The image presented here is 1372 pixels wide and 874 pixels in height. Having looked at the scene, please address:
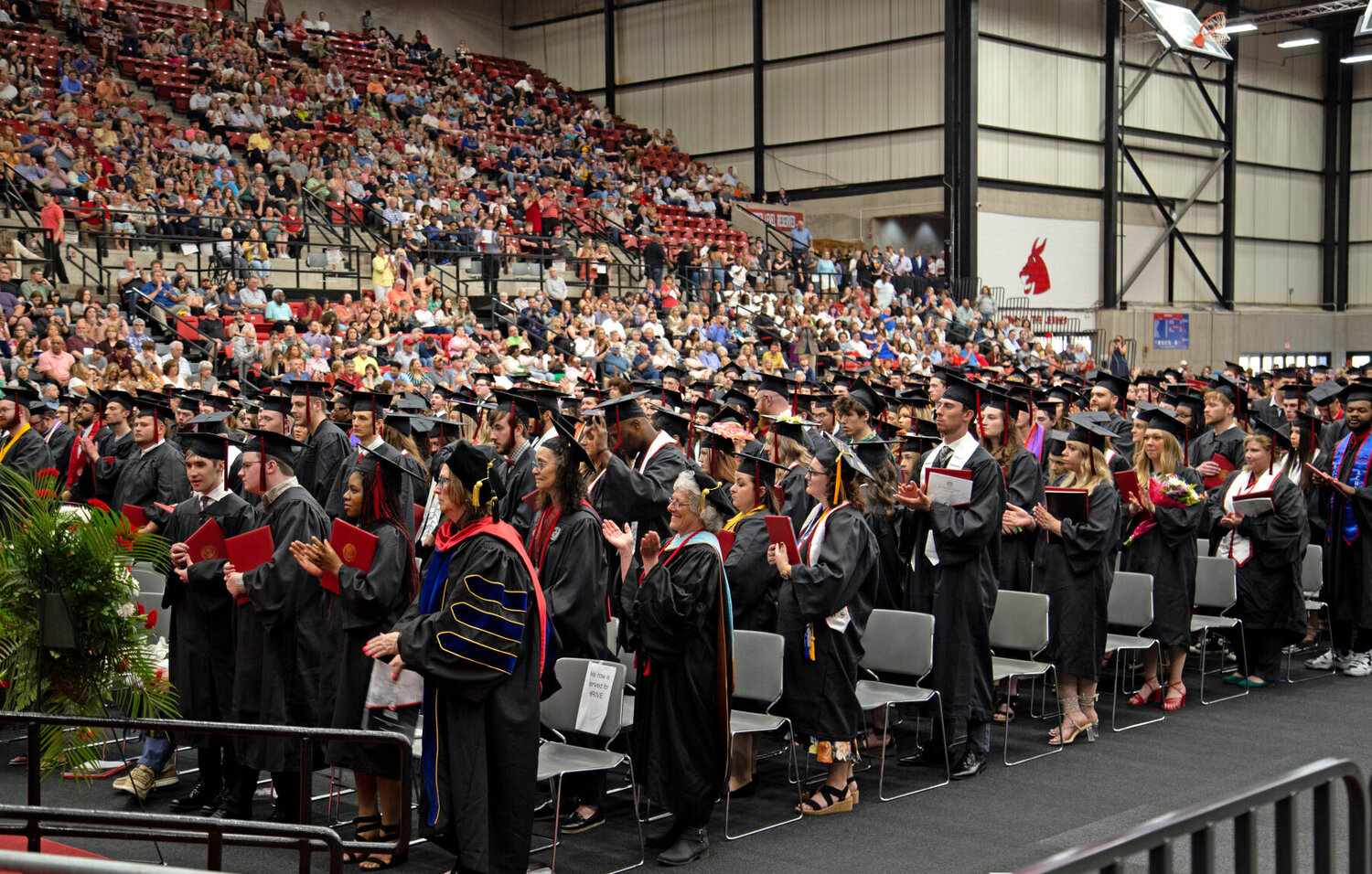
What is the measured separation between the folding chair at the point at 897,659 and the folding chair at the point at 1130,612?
1554 millimetres

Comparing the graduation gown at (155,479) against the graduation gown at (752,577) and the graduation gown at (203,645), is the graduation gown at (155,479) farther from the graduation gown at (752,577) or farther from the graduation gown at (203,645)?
the graduation gown at (752,577)

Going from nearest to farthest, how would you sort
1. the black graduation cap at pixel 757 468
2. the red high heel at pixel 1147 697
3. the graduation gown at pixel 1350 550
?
1. the black graduation cap at pixel 757 468
2. the red high heel at pixel 1147 697
3. the graduation gown at pixel 1350 550

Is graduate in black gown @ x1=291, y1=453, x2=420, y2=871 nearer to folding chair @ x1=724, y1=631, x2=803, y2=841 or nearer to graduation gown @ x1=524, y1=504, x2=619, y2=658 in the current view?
graduation gown @ x1=524, y1=504, x2=619, y2=658

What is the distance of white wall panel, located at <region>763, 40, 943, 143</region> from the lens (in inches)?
1135

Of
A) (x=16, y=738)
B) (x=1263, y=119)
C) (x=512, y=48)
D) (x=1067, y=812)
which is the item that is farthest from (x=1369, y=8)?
(x=16, y=738)

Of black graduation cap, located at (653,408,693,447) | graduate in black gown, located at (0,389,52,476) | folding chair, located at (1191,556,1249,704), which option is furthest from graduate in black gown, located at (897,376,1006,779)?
graduate in black gown, located at (0,389,52,476)

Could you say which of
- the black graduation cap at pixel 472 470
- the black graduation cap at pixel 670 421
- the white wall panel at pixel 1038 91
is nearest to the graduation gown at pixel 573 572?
the black graduation cap at pixel 472 470

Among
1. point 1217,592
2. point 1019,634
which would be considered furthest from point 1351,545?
point 1019,634

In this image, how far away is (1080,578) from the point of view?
25.2 feet

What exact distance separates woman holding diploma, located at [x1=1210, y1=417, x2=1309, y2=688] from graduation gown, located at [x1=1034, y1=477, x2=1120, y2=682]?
6.54 ft

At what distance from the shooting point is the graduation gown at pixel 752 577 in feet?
22.5

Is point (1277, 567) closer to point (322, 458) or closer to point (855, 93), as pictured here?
point (322, 458)

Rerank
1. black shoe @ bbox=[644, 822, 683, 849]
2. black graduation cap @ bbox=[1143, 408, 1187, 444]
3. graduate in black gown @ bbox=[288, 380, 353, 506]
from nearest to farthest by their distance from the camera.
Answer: black shoe @ bbox=[644, 822, 683, 849]
black graduation cap @ bbox=[1143, 408, 1187, 444]
graduate in black gown @ bbox=[288, 380, 353, 506]

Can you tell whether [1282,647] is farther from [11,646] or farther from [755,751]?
[11,646]
